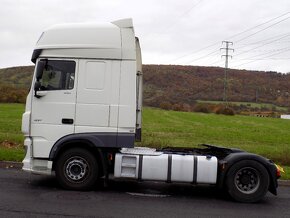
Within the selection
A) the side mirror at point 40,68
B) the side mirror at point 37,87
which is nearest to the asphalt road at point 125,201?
the side mirror at point 37,87

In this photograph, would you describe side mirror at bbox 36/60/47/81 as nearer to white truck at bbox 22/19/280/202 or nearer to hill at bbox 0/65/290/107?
white truck at bbox 22/19/280/202

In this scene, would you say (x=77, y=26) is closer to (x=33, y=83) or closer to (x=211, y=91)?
(x=33, y=83)

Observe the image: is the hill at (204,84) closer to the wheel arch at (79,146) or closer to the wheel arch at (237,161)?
the wheel arch at (79,146)

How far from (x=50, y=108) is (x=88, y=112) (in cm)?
79

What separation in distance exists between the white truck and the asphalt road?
0.38 meters

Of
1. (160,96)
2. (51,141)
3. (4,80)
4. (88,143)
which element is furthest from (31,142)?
(4,80)

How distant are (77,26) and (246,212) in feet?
16.5

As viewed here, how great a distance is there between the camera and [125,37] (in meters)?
9.80

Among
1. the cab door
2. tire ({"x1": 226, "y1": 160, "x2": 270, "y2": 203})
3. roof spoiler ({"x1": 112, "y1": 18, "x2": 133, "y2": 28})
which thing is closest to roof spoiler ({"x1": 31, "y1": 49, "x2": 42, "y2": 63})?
the cab door

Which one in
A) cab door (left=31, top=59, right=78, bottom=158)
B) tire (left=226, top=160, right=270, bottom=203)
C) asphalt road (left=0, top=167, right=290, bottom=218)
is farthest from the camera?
cab door (left=31, top=59, right=78, bottom=158)

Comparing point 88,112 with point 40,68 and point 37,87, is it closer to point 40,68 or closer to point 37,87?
point 37,87

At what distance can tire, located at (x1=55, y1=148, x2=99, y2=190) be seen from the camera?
9.62 metres

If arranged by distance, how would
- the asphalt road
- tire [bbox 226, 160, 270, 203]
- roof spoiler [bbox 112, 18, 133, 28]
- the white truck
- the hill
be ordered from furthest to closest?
the hill < roof spoiler [bbox 112, 18, 133, 28] < the white truck < tire [bbox 226, 160, 270, 203] < the asphalt road

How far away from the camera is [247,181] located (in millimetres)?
9570
